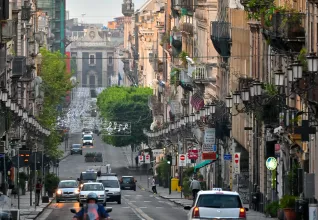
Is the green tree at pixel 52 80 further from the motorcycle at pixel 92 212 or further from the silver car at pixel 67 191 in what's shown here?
the motorcycle at pixel 92 212

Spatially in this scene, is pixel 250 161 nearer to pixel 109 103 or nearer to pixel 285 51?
pixel 285 51

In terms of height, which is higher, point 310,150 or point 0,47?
point 0,47

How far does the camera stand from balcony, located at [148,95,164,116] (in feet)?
510

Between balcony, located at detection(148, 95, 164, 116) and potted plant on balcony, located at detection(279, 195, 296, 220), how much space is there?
335 feet

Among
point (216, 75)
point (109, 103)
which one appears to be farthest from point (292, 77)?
point (109, 103)

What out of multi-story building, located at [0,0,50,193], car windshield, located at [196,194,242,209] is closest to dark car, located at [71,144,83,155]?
multi-story building, located at [0,0,50,193]

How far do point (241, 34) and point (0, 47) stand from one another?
41.6 ft

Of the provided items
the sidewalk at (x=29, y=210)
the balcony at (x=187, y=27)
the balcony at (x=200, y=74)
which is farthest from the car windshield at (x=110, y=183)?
the balcony at (x=187, y=27)

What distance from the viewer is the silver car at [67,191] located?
263 ft

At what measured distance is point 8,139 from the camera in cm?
8719

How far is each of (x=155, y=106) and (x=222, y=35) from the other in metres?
74.0

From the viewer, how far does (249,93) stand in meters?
57.2

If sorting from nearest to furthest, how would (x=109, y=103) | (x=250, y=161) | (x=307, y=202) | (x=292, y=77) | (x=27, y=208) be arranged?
(x=292, y=77) < (x=307, y=202) < (x=27, y=208) < (x=250, y=161) < (x=109, y=103)

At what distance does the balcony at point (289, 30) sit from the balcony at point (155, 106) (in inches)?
3865
